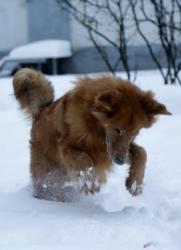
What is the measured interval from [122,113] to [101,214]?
0.79 m

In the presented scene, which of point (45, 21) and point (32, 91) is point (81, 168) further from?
point (45, 21)

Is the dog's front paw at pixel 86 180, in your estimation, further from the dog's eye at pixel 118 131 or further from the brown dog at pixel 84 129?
the dog's eye at pixel 118 131

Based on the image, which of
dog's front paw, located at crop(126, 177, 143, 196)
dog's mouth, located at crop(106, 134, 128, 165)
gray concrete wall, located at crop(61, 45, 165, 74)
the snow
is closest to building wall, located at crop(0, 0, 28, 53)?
the snow

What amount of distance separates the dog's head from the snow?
67.4 feet

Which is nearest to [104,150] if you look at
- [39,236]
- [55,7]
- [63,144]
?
[63,144]

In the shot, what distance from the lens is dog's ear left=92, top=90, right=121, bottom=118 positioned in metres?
4.24

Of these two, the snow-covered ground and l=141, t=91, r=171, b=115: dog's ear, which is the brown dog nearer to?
l=141, t=91, r=171, b=115: dog's ear

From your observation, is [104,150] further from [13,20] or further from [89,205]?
[13,20]

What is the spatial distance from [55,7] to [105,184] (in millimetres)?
22038

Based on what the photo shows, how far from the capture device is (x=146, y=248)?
3365mm

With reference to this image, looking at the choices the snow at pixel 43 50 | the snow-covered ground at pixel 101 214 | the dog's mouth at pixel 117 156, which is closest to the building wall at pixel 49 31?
the snow at pixel 43 50

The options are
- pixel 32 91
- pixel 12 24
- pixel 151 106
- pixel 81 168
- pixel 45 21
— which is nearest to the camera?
pixel 151 106

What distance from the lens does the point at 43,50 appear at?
2508 cm

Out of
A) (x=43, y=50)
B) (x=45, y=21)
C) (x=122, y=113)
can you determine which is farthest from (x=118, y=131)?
(x=45, y=21)
